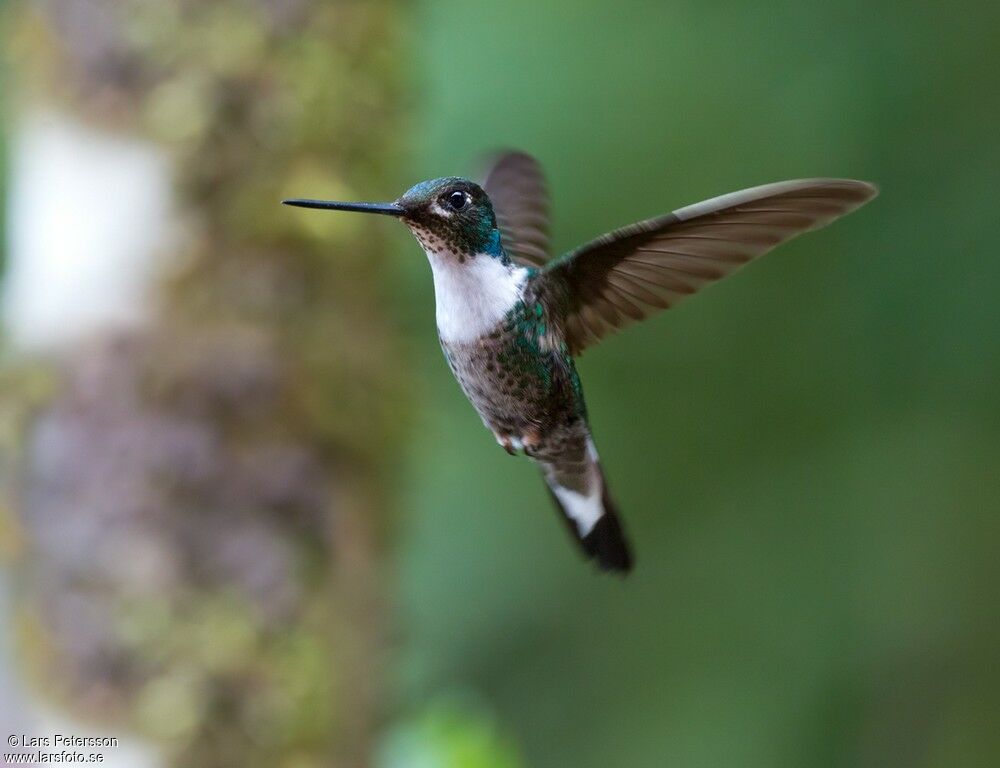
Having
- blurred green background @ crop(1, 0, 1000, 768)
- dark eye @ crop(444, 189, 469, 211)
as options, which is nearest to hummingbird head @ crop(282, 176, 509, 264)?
dark eye @ crop(444, 189, 469, 211)

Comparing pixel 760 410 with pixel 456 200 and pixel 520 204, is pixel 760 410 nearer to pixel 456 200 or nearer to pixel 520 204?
pixel 520 204

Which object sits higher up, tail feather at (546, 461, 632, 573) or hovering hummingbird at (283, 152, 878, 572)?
hovering hummingbird at (283, 152, 878, 572)

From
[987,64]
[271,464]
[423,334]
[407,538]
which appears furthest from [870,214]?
[271,464]

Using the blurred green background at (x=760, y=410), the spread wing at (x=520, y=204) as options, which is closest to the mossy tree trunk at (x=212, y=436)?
the spread wing at (x=520, y=204)

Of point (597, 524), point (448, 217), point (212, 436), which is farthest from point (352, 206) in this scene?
point (212, 436)

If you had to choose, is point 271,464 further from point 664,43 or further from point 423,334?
point 664,43

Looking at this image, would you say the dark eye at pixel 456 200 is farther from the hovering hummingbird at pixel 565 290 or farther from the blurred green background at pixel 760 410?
the blurred green background at pixel 760 410

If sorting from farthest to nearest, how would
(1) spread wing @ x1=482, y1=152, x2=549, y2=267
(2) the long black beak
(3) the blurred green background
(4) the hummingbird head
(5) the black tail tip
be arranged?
1. (3) the blurred green background
2. (1) spread wing @ x1=482, y1=152, x2=549, y2=267
3. (5) the black tail tip
4. (4) the hummingbird head
5. (2) the long black beak

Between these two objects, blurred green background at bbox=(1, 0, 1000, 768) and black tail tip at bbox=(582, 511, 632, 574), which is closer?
black tail tip at bbox=(582, 511, 632, 574)

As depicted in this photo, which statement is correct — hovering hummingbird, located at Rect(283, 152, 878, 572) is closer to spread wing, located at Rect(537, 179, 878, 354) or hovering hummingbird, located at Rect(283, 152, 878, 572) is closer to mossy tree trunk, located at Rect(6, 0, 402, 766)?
spread wing, located at Rect(537, 179, 878, 354)

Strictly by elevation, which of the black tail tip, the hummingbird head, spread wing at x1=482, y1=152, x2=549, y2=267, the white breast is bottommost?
the black tail tip
